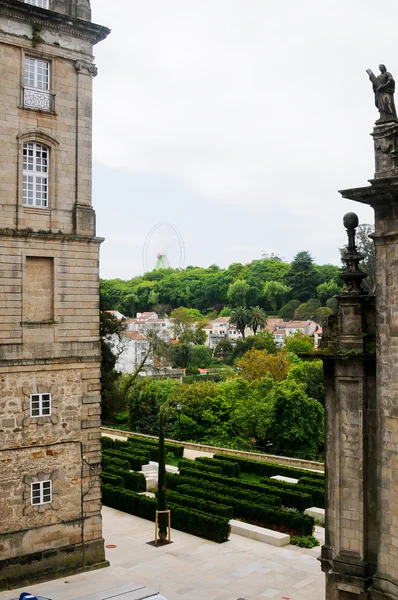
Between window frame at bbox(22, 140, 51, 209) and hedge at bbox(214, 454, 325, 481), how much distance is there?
17.9 m

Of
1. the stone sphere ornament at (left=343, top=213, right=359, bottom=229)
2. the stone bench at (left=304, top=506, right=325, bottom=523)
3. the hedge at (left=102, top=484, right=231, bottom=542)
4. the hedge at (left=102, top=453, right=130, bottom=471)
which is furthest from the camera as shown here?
the hedge at (left=102, top=453, right=130, bottom=471)

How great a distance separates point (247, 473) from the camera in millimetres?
31906

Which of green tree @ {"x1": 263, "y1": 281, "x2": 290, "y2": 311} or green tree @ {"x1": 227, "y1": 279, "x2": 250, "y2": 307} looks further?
green tree @ {"x1": 227, "y1": 279, "x2": 250, "y2": 307}

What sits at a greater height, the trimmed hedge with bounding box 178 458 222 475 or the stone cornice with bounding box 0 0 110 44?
the stone cornice with bounding box 0 0 110 44

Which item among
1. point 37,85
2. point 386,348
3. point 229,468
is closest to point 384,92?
point 386,348

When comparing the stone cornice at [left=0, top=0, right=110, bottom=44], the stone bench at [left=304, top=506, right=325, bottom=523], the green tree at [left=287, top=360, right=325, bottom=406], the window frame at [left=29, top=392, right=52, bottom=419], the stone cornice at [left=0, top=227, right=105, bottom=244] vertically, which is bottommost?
the stone bench at [left=304, top=506, right=325, bottom=523]

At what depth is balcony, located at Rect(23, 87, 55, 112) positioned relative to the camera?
18386 millimetres

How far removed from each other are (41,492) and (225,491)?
9.77 metres

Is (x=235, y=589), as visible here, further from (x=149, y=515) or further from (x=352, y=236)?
(x=352, y=236)

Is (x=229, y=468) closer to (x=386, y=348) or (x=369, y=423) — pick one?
(x=369, y=423)

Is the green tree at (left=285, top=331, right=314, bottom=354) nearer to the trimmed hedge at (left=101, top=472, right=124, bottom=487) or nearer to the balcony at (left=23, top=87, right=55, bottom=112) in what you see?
the trimmed hedge at (left=101, top=472, right=124, bottom=487)

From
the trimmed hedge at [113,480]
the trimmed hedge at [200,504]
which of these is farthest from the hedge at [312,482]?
the trimmed hedge at [113,480]

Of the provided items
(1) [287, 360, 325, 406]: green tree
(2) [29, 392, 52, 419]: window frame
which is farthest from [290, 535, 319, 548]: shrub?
(1) [287, 360, 325, 406]: green tree

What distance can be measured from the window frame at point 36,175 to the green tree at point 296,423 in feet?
69.6
